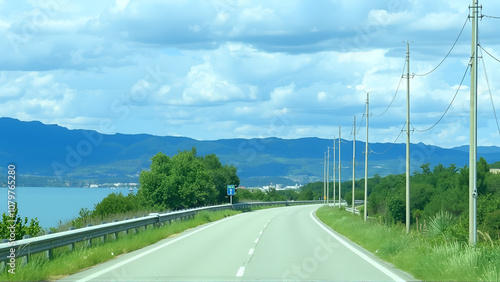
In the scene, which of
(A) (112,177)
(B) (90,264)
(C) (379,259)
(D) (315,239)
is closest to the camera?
(B) (90,264)

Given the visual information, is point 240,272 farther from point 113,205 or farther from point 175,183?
point 175,183

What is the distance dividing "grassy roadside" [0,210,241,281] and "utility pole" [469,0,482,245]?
976cm

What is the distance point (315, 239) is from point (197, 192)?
68.0 meters

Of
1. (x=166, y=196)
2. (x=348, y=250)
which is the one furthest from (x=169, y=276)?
(x=166, y=196)

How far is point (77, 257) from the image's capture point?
16281 mm

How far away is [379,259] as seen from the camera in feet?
61.2

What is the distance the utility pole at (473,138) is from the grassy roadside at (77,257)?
32.0ft

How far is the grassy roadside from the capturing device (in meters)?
13.4

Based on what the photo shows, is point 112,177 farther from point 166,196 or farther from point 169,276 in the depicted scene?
point 169,276

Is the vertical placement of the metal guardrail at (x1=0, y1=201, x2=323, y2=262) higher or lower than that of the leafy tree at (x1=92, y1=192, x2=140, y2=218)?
higher

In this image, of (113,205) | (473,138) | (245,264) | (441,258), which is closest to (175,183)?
(113,205)

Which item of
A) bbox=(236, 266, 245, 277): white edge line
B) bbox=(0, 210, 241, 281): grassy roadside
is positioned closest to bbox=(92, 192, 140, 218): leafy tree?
bbox=(0, 210, 241, 281): grassy roadside

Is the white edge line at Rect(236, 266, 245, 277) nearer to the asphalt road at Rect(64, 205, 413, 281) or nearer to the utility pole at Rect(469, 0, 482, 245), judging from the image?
the asphalt road at Rect(64, 205, 413, 281)

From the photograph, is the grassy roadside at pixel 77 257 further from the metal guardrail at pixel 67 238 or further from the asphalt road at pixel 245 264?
the asphalt road at pixel 245 264
